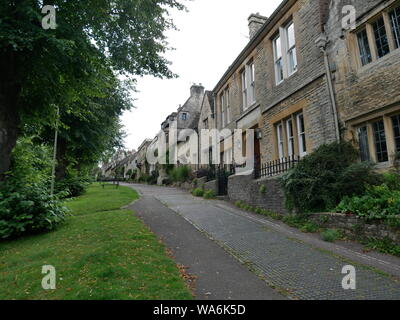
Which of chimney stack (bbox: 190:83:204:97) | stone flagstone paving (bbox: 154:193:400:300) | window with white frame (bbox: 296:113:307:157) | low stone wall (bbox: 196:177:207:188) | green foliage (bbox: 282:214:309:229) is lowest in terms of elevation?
stone flagstone paving (bbox: 154:193:400:300)

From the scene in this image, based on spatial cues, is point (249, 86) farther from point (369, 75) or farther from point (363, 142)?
point (363, 142)

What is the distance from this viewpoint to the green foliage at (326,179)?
692 centimetres

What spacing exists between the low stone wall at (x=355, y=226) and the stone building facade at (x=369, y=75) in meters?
2.27

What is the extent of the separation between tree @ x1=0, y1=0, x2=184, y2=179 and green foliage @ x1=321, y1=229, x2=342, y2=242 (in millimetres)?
7801

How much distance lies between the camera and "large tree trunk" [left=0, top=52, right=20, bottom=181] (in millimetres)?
6867

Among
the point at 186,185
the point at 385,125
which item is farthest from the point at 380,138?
the point at 186,185

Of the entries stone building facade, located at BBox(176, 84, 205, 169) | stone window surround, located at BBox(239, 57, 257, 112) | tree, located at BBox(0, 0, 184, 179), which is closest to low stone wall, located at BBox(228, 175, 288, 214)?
stone window surround, located at BBox(239, 57, 257, 112)

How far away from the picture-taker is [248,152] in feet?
46.8

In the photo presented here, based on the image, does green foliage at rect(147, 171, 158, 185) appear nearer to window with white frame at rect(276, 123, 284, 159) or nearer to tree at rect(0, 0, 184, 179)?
window with white frame at rect(276, 123, 284, 159)

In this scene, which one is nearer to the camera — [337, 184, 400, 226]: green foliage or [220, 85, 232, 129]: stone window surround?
[337, 184, 400, 226]: green foliage

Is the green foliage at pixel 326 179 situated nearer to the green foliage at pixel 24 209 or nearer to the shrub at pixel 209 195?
the shrub at pixel 209 195

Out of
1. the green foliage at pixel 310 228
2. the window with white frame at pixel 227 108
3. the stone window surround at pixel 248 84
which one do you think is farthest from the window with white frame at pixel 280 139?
the window with white frame at pixel 227 108
